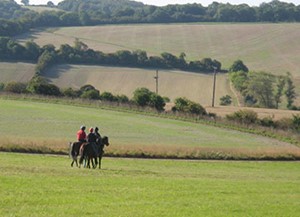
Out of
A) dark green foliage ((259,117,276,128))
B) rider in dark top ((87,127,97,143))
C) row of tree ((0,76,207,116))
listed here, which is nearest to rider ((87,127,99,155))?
rider in dark top ((87,127,97,143))

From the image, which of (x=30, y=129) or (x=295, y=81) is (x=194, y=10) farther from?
(x=30, y=129)

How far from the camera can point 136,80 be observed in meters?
99.4

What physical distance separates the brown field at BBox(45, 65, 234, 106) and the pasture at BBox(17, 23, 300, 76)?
540 inches

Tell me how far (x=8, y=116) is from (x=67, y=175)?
3564 cm

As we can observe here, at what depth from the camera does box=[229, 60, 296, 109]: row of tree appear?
310ft

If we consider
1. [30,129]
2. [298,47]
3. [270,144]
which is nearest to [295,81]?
[298,47]

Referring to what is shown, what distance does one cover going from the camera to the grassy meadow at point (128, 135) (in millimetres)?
37750

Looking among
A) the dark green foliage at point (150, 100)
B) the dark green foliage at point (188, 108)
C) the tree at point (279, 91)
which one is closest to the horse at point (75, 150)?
the dark green foliage at point (188, 108)

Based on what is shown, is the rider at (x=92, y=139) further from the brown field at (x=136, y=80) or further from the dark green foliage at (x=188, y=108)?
the brown field at (x=136, y=80)

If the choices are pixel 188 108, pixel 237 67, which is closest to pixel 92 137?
pixel 188 108

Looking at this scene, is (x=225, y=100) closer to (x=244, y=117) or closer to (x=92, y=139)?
(x=244, y=117)

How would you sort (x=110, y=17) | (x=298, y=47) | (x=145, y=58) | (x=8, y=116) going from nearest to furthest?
(x=8, y=116)
(x=145, y=58)
(x=298, y=47)
(x=110, y=17)

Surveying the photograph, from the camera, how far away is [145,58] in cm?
11044

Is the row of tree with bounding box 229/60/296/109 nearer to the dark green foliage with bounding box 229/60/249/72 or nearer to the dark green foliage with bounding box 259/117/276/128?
the dark green foliage with bounding box 229/60/249/72
